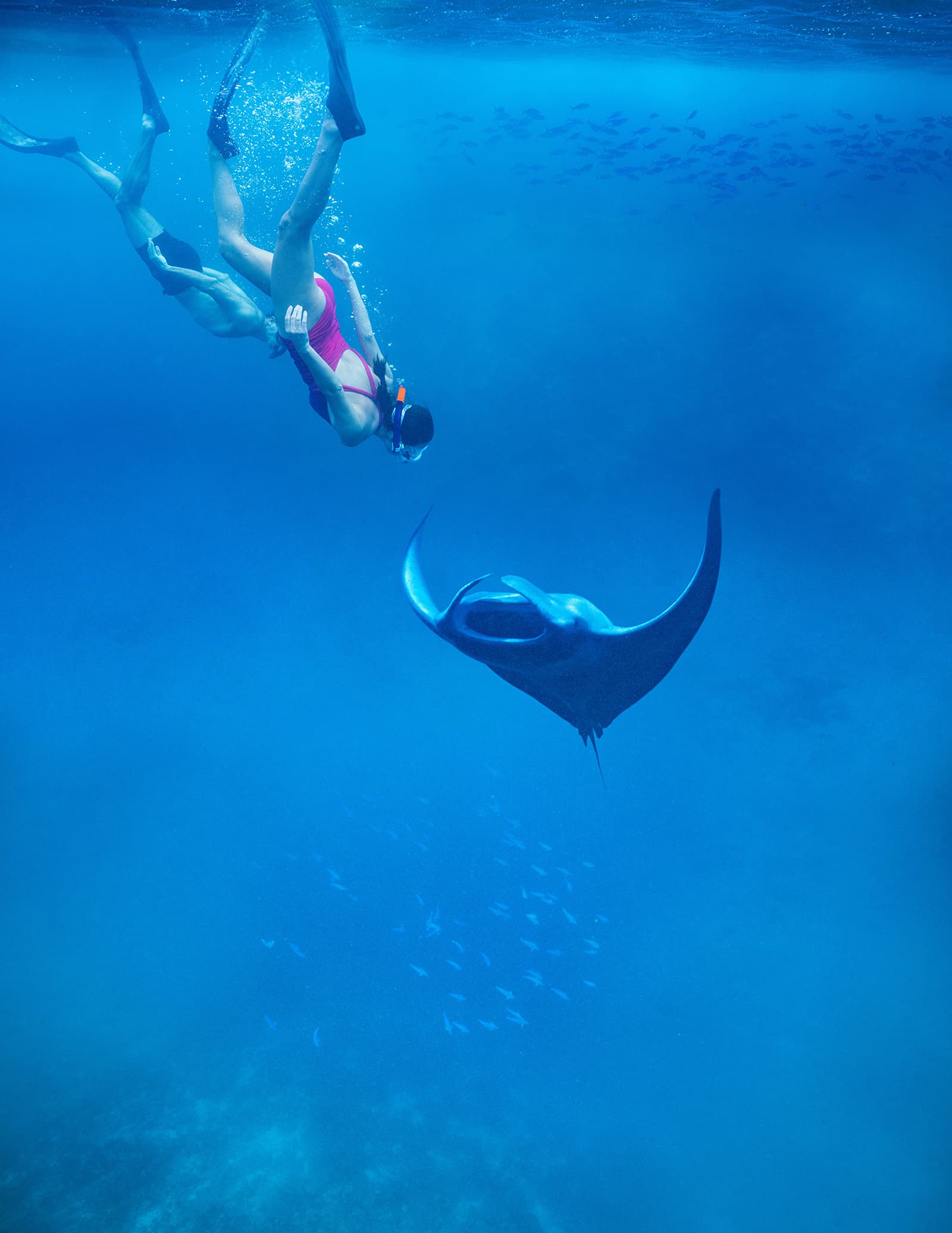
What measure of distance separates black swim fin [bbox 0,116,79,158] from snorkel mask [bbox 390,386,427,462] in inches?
323

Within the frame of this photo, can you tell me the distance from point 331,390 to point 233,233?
6.49 feet

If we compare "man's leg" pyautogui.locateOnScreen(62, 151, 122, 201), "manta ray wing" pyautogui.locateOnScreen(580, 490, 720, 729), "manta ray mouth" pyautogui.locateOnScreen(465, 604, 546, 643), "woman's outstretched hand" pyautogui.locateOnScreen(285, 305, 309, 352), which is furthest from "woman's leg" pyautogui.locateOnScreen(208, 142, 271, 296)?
"man's leg" pyautogui.locateOnScreen(62, 151, 122, 201)

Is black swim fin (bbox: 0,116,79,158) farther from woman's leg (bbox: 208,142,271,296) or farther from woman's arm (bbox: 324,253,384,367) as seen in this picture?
woman's arm (bbox: 324,253,384,367)

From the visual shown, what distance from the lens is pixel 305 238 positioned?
4109 millimetres

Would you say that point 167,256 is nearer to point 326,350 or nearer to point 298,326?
point 326,350

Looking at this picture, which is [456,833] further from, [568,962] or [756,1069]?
[756,1069]

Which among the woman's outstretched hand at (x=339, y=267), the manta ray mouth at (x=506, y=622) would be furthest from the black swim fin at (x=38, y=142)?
the manta ray mouth at (x=506, y=622)

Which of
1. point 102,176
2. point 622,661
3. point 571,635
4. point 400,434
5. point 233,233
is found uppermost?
point 102,176

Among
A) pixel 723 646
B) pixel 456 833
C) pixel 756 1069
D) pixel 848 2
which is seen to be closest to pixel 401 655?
pixel 456 833

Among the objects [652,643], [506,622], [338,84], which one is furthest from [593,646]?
[338,84]

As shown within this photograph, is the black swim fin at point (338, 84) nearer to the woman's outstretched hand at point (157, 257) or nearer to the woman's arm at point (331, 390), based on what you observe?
the woman's arm at point (331, 390)

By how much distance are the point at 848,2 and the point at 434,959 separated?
15750 mm

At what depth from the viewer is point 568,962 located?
10289mm

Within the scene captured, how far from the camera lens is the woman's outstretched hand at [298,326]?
13.0 ft
